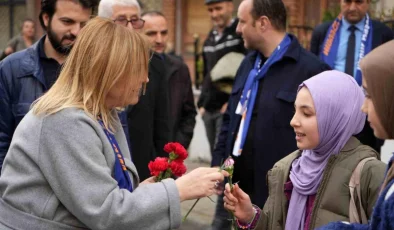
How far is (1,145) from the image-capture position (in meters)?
3.53

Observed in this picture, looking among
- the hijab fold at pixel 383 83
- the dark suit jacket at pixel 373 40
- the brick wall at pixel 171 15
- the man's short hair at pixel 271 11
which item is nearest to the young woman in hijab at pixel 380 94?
the hijab fold at pixel 383 83

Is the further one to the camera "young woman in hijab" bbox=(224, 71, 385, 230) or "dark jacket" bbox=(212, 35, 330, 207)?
"dark jacket" bbox=(212, 35, 330, 207)

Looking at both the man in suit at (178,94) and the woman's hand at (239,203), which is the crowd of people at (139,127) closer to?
the woman's hand at (239,203)

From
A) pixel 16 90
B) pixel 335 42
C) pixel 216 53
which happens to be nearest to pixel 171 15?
pixel 216 53

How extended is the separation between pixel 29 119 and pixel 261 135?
2.20 m

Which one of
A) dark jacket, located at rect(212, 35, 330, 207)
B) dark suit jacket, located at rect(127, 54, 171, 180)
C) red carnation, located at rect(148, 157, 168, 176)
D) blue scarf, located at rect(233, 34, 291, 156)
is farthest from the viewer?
dark suit jacket, located at rect(127, 54, 171, 180)

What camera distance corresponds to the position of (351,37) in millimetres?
5816

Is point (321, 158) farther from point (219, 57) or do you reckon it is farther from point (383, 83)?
point (219, 57)

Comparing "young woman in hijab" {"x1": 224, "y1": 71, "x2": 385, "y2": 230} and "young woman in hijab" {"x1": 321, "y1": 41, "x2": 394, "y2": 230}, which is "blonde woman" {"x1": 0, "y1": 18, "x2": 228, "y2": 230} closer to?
"young woman in hijab" {"x1": 224, "y1": 71, "x2": 385, "y2": 230}

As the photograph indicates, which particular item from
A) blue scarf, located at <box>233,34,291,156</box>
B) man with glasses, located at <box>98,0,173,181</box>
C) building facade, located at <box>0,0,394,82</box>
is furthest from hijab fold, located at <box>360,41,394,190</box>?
building facade, located at <box>0,0,394,82</box>

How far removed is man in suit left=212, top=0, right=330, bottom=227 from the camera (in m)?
4.40

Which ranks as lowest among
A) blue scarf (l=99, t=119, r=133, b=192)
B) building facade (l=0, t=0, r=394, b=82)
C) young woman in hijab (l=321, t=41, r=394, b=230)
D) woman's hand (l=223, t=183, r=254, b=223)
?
building facade (l=0, t=0, r=394, b=82)

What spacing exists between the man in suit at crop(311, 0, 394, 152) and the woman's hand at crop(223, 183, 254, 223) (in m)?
2.83

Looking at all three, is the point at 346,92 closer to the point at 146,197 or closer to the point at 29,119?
the point at 146,197
